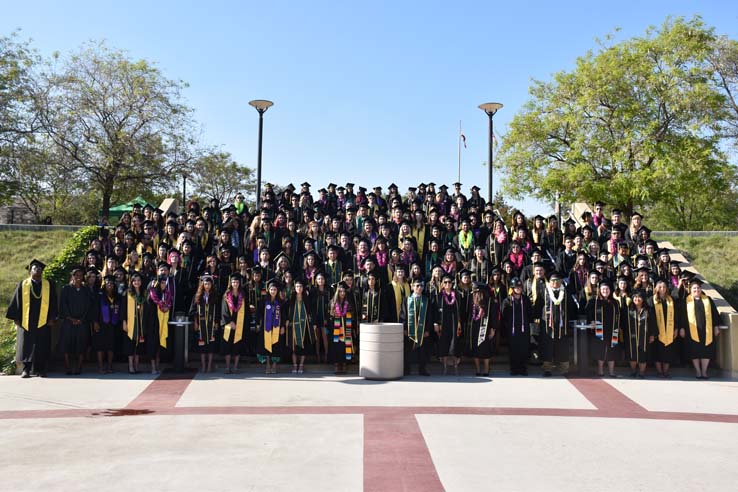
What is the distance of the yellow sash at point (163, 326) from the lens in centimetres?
966

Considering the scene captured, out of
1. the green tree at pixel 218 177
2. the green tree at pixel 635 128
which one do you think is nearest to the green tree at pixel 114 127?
the green tree at pixel 218 177

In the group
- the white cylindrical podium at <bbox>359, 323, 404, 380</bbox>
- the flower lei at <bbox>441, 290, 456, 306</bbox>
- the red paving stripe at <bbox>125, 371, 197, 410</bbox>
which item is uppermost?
the flower lei at <bbox>441, 290, 456, 306</bbox>

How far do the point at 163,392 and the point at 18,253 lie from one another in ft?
41.7

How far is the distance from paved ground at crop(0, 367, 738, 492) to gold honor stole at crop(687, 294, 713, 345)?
0.75 meters

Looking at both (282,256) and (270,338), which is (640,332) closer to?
(270,338)

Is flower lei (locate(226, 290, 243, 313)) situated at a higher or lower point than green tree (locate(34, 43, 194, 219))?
lower

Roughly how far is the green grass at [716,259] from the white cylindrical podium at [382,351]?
9.76 m

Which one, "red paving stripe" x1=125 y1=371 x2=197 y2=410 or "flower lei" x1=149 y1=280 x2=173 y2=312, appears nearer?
"red paving stripe" x1=125 y1=371 x2=197 y2=410

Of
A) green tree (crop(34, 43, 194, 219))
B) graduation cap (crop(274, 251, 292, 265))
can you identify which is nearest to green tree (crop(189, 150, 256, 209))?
green tree (crop(34, 43, 194, 219))

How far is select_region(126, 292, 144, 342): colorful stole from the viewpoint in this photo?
9.47m

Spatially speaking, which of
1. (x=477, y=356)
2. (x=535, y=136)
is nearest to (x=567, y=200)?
(x=535, y=136)

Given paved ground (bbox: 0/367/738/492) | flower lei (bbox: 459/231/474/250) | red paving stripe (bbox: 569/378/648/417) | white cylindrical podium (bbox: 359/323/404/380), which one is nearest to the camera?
paved ground (bbox: 0/367/738/492)

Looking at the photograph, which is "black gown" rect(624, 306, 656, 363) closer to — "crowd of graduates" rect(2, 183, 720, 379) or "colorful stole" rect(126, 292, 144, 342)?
"crowd of graduates" rect(2, 183, 720, 379)

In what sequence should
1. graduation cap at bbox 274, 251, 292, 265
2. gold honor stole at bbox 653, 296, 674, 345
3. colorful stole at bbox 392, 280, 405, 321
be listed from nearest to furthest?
1. gold honor stole at bbox 653, 296, 674, 345
2. colorful stole at bbox 392, 280, 405, 321
3. graduation cap at bbox 274, 251, 292, 265
